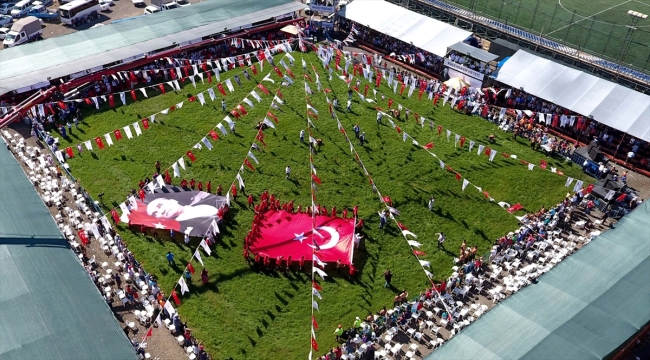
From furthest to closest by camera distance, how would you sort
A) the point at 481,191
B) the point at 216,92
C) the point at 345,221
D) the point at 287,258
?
the point at 216,92, the point at 481,191, the point at 345,221, the point at 287,258

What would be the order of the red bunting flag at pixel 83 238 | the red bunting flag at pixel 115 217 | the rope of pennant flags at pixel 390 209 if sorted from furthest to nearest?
the red bunting flag at pixel 115 217 → the red bunting flag at pixel 83 238 → the rope of pennant flags at pixel 390 209

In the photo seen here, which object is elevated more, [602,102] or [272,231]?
[602,102]

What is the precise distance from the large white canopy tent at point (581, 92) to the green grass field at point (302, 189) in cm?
471

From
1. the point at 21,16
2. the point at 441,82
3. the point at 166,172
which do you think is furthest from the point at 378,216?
the point at 21,16

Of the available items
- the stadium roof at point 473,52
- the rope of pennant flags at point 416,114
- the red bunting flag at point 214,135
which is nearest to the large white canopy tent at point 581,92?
the stadium roof at point 473,52

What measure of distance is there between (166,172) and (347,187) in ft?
37.0

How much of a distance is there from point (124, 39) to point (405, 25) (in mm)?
23685

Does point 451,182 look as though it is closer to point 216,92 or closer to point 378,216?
point 378,216

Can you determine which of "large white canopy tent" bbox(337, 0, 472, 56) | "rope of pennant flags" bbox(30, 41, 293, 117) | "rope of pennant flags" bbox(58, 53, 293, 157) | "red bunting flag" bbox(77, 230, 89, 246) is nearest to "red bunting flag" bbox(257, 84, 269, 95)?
"rope of pennant flags" bbox(58, 53, 293, 157)

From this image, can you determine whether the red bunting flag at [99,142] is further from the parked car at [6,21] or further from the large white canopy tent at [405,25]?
the parked car at [6,21]

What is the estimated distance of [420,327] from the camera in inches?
1115

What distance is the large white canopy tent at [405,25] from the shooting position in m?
50.0

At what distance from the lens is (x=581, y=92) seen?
42969 mm

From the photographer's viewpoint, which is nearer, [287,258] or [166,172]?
[287,258]
